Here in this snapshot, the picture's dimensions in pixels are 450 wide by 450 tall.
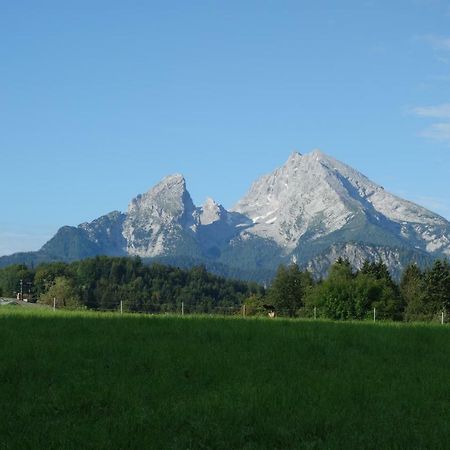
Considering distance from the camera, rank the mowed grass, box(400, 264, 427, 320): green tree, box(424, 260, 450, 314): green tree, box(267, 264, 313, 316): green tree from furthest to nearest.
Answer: box(267, 264, 313, 316): green tree
box(424, 260, 450, 314): green tree
box(400, 264, 427, 320): green tree
the mowed grass

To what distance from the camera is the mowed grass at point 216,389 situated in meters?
12.0

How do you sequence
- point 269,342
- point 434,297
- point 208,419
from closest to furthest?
point 208,419 < point 269,342 < point 434,297

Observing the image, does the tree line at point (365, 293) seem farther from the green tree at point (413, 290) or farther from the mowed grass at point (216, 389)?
the mowed grass at point (216, 389)

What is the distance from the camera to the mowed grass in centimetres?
1200

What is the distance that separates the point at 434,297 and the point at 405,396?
139872 mm

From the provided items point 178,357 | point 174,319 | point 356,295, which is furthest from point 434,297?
point 178,357

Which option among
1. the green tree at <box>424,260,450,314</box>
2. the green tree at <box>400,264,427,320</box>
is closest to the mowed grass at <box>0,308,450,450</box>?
the green tree at <box>400,264,427,320</box>

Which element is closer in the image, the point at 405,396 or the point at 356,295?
the point at 405,396

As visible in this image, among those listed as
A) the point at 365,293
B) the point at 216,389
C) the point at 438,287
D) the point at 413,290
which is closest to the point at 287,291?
the point at 413,290

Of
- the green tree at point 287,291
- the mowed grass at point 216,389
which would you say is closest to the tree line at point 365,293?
the green tree at point 287,291

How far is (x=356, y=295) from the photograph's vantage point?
123562 millimetres

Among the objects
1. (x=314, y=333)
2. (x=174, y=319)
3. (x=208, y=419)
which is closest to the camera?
(x=208, y=419)

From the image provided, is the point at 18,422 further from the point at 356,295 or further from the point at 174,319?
the point at 356,295

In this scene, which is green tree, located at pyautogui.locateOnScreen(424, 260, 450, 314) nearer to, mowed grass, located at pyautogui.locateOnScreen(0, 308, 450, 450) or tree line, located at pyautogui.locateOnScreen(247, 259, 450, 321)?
tree line, located at pyautogui.locateOnScreen(247, 259, 450, 321)
